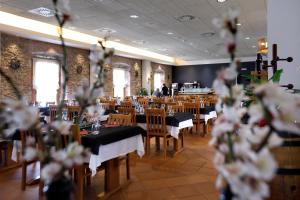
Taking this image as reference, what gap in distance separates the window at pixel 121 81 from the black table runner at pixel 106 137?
10.0 metres

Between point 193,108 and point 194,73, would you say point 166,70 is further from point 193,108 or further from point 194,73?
point 193,108

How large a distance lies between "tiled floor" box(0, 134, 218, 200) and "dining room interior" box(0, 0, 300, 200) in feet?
0.05

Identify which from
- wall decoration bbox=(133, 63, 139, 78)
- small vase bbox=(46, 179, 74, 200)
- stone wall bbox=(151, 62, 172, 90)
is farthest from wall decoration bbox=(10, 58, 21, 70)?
stone wall bbox=(151, 62, 172, 90)

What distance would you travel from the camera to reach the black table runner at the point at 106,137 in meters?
2.75

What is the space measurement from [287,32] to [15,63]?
8263mm

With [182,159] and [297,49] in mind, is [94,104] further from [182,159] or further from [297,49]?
[182,159]

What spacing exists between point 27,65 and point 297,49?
8606 mm

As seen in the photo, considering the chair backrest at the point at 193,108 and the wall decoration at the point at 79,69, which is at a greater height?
the wall decoration at the point at 79,69

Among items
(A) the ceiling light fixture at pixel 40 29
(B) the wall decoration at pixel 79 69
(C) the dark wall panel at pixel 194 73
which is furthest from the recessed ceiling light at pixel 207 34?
(C) the dark wall panel at pixel 194 73

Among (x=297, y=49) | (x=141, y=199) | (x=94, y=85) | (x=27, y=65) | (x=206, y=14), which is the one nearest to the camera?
(x=94, y=85)

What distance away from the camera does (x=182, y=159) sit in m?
4.72

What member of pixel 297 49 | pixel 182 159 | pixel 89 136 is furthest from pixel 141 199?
pixel 297 49

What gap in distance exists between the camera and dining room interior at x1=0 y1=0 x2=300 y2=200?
649 millimetres

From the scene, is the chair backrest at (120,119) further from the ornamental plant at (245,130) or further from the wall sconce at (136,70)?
the wall sconce at (136,70)
